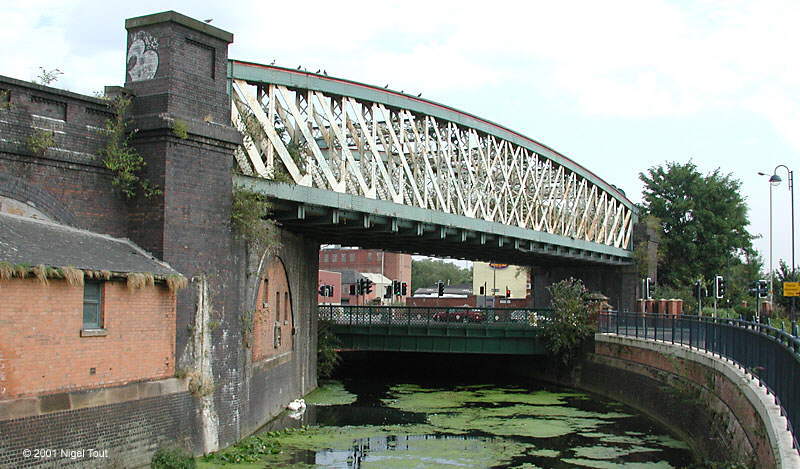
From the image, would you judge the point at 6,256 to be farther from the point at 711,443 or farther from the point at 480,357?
the point at 480,357

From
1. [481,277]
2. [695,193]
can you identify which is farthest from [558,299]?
[481,277]

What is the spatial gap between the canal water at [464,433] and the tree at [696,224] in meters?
37.8

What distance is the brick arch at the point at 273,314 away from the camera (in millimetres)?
24500

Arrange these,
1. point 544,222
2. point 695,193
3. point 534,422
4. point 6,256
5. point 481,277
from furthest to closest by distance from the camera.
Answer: point 481,277 < point 695,193 < point 544,222 < point 534,422 < point 6,256

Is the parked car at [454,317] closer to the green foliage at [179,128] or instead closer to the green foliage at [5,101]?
the green foliage at [179,128]

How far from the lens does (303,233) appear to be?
31.6 m

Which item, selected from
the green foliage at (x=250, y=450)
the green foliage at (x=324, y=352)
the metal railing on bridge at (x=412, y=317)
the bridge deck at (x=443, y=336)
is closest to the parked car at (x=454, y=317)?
the metal railing on bridge at (x=412, y=317)

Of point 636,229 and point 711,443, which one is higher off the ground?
point 636,229

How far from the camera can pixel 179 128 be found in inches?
750

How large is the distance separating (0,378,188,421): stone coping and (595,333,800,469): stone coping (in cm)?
1172

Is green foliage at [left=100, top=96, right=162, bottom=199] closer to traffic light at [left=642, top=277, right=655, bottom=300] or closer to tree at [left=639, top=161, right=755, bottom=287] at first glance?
traffic light at [left=642, top=277, right=655, bottom=300]

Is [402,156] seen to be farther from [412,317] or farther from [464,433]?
[464,433]

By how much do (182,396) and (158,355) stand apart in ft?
4.08

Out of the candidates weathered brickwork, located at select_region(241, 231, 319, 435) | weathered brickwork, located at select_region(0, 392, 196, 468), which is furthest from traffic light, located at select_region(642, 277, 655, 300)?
weathered brickwork, located at select_region(0, 392, 196, 468)
